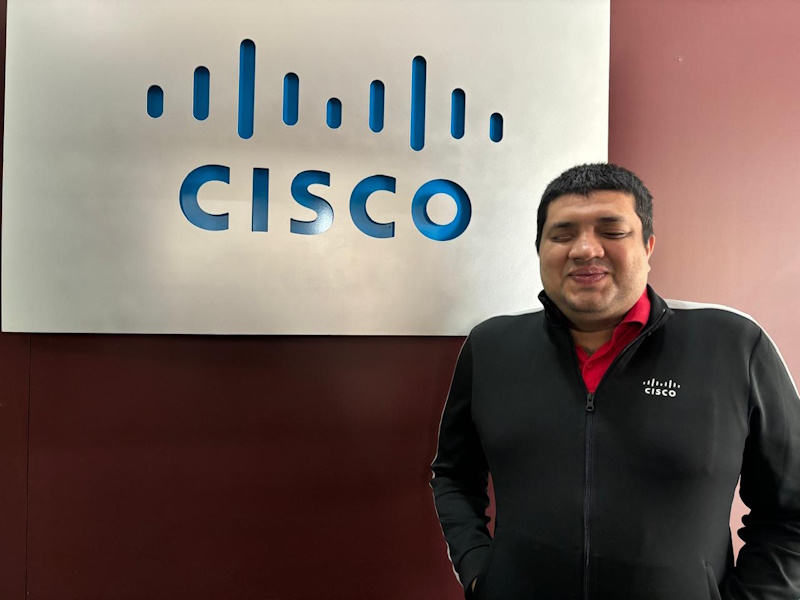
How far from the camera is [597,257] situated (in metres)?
0.90

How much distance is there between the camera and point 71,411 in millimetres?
1268

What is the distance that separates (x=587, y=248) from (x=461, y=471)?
57cm

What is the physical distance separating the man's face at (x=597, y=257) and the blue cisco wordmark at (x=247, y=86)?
812mm

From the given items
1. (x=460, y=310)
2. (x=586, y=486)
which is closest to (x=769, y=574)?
(x=586, y=486)

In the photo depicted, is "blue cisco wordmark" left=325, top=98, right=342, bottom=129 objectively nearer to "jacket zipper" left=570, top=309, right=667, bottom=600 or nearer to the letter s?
the letter s

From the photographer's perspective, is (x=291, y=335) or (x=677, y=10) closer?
(x=291, y=335)

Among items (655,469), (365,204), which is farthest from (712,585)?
(365,204)

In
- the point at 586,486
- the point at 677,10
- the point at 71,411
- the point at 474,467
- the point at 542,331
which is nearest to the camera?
the point at 586,486

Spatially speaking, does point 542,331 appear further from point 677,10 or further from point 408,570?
point 677,10

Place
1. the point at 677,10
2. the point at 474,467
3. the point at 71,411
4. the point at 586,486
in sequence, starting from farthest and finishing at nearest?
1. the point at 677,10
2. the point at 71,411
3. the point at 474,467
4. the point at 586,486

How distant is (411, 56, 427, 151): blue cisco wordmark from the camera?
4.30 ft

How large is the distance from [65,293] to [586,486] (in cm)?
126

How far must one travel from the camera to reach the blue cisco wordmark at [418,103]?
4.30 ft

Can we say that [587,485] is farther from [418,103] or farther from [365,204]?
[418,103]
